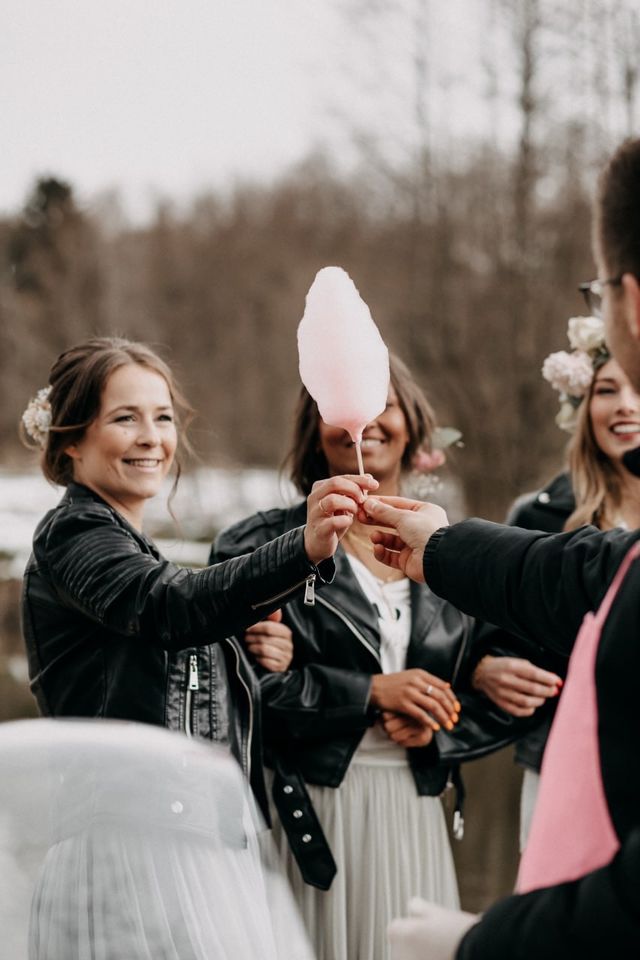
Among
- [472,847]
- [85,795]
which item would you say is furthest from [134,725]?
[472,847]

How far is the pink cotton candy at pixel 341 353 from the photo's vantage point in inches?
93.1

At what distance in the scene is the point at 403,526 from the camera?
2.21m

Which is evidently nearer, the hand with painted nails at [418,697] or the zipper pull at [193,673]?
the zipper pull at [193,673]

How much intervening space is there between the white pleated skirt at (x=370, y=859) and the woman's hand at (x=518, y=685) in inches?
14.0

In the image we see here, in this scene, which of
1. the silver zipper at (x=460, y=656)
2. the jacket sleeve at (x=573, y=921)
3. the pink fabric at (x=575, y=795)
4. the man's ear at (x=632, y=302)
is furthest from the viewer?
the silver zipper at (x=460, y=656)

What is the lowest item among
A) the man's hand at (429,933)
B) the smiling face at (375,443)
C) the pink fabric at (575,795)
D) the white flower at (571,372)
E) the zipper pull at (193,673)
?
the man's hand at (429,933)

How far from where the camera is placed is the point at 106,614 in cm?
224

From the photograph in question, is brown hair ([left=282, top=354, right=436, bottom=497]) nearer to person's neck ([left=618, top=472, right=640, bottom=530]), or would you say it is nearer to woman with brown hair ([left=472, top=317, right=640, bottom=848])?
woman with brown hair ([left=472, top=317, right=640, bottom=848])

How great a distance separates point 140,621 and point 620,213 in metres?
1.32

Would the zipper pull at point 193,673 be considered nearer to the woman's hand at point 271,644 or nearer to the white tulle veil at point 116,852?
the white tulle veil at point 116,852

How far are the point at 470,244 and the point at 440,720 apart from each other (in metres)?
11.8

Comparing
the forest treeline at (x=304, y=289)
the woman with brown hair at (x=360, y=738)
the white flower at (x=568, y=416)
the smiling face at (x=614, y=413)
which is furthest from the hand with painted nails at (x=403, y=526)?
the white flower at (x=568, y=416)

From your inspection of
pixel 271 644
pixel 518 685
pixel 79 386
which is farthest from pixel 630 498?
pixel 79 386

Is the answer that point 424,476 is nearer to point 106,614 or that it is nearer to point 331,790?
point 331,790
